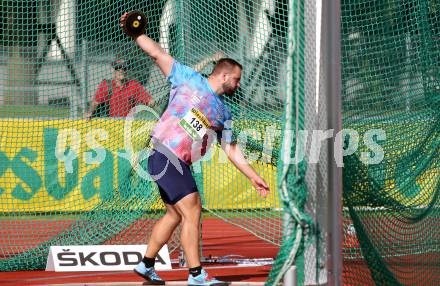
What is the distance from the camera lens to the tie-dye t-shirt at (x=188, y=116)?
299 inches

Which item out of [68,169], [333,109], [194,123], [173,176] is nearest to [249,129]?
[194,123]

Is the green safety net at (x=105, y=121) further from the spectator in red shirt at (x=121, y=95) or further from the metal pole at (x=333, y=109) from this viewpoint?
A: the metal pole at (x=333, y=109)

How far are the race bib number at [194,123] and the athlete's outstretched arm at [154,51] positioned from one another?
38 cm

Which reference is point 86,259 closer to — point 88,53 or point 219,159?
point 219,159

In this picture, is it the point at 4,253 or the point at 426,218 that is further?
the point at 4,253

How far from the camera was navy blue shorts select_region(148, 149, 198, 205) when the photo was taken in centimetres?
757

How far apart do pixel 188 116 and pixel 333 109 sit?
2440 millimetres

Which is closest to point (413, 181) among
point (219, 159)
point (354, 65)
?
point (354, 65)

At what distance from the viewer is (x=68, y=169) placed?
1189cm

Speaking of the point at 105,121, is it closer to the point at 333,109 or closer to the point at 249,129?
the point at 249,129

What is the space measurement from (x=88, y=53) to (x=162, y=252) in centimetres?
330

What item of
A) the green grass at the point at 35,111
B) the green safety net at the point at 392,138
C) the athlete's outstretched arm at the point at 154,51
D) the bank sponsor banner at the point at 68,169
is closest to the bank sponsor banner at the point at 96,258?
the bank sponsor banner at the point at 68,169

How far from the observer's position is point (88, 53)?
11.3 meters

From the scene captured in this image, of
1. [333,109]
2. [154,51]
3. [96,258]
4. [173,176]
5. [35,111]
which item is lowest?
Answer: [96,258]
